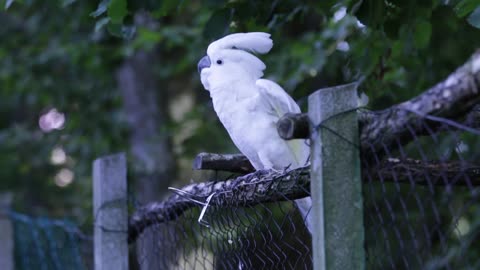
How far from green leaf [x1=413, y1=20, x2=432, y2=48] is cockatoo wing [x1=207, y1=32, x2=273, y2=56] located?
77cm

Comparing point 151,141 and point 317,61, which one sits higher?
point 151,141

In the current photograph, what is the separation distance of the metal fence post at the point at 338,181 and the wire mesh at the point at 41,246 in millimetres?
2893

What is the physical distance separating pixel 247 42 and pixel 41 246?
7.82 ft

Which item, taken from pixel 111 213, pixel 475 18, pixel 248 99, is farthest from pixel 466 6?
pixel 111 213

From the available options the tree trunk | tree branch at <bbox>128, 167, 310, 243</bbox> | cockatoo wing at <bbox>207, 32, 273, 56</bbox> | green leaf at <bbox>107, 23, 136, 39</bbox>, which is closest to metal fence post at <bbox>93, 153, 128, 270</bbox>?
tree branch at <bbox>128, 167, 310, 243</bbox>

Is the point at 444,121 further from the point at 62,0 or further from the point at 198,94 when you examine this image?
the point at 198,94

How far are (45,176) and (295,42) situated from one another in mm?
4604

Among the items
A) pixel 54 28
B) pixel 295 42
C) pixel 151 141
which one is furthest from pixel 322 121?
pixel 54 28

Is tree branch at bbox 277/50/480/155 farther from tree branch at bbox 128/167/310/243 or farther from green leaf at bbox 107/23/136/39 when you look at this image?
green leaf at bbox 107/23/136/39

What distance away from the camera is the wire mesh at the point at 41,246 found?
4242 mm

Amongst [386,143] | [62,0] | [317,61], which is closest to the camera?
[386,143]

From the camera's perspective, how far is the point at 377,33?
3414 millimetres

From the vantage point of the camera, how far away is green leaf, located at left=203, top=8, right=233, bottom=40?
2.86 meters

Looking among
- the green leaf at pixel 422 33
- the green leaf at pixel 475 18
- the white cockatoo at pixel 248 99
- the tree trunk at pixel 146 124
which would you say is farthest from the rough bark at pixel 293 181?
the tree trunk at pixel 146 124
